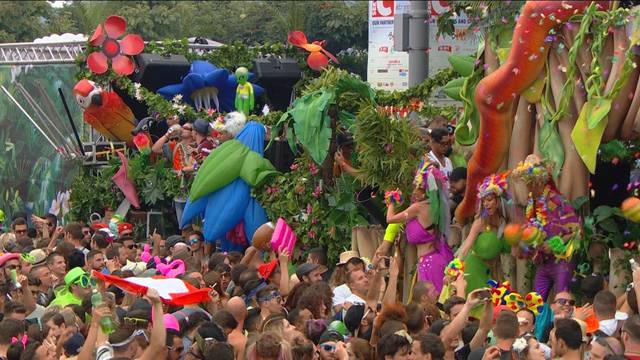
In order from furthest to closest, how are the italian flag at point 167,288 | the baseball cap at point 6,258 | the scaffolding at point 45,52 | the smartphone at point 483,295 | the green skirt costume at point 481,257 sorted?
the scaffolding at point 45,52, the green skirt costume at point 481,257, the baseball cap at point 6,258, the italian flag at point 167,288, the smartphone at point 483,295

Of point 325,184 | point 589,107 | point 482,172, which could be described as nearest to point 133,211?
point 325,184

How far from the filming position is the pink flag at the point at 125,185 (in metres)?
19.5

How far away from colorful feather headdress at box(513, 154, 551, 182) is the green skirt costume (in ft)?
2.37

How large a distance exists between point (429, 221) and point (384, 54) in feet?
42.9

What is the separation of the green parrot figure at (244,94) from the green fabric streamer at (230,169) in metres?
3.51

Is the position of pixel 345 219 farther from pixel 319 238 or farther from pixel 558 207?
pixel 558 207

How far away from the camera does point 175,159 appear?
731 inches

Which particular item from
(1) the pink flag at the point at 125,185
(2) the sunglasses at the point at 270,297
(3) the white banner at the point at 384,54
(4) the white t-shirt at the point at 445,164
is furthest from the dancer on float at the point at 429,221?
(3) the white banner at the point at 384,54

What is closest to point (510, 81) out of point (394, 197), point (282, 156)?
point (394, 197)

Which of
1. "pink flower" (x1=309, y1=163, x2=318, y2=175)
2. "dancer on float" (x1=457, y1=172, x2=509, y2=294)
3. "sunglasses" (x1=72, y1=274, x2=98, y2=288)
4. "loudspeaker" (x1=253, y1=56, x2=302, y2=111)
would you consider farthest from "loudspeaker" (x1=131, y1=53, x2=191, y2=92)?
"sunglasses" (x1=72, y1=274, x2=98, y2=288)

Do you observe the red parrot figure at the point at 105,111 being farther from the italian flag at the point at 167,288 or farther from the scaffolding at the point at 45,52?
the italian flag at the point at 167,288

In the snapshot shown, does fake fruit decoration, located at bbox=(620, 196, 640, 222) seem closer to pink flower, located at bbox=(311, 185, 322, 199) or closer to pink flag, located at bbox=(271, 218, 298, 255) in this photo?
pink flag, located at bbox=(271, 218, 298, 255)

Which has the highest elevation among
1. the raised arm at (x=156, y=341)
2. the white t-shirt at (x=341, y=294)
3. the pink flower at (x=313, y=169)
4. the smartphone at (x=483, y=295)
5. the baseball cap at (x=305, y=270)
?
the raised arm at (x=156, y=341)

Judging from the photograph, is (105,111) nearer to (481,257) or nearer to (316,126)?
(316,126)
